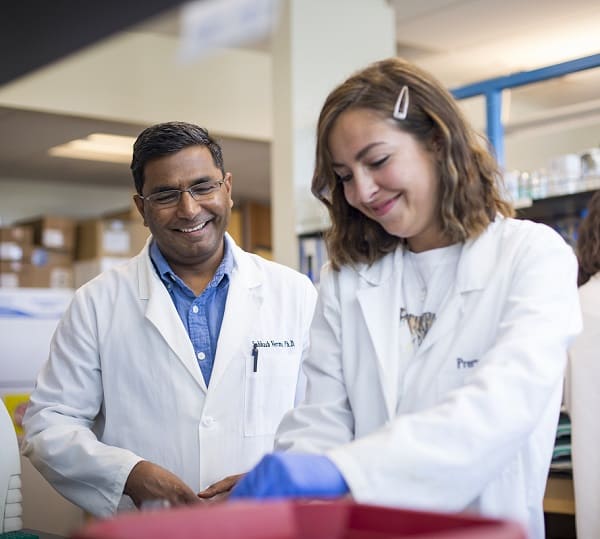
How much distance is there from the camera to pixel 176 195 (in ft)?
6.42

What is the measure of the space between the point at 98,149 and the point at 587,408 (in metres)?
4.86

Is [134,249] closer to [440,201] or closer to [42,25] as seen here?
[42,25]

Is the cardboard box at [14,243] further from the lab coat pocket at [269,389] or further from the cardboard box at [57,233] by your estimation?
the lab coat pocket at [269,389]

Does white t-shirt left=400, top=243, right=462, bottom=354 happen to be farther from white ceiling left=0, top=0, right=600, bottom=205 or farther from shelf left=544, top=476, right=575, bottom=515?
white ceiling left=0, top=0, right=600, bottom=205

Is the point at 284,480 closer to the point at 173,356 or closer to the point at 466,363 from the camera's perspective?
the point at 466,363

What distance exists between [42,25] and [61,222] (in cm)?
512

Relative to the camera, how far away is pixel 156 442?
6.39 feet

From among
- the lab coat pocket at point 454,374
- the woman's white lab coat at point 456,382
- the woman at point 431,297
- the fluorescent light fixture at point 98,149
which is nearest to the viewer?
A: the woman's white lab coat at point 456,382

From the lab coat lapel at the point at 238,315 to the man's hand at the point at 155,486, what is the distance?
255mm

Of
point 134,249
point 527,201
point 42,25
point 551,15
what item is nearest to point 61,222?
point 134,249

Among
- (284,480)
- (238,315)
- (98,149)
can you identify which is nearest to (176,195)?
(238,315)

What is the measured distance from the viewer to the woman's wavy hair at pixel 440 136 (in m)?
1.38

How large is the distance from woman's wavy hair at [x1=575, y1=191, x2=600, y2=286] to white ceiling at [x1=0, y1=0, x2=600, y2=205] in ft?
8.18

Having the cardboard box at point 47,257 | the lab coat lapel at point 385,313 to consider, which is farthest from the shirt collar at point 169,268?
the cardboard box at point 47,257
